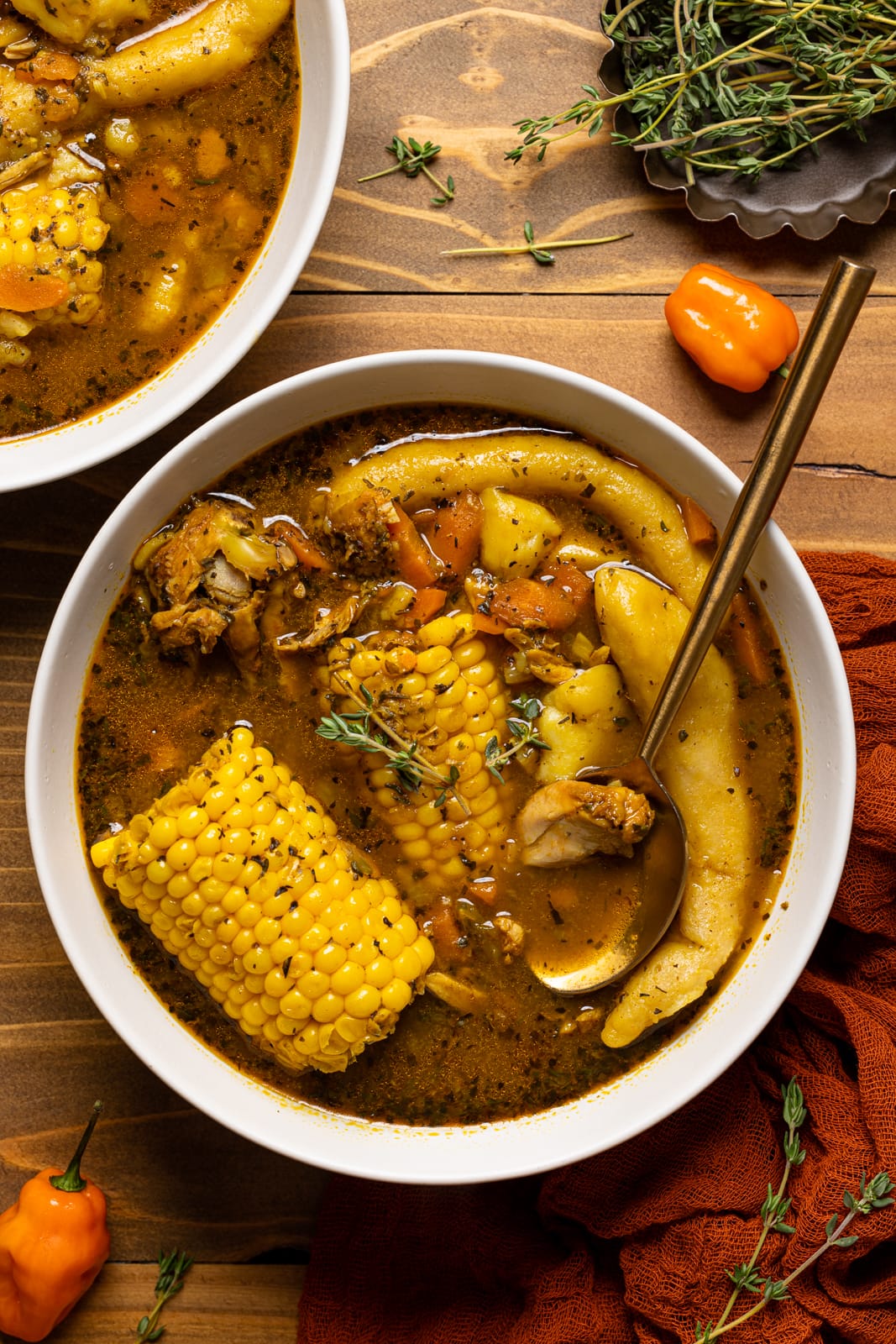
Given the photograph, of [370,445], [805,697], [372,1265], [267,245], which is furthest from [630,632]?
[372,1265]

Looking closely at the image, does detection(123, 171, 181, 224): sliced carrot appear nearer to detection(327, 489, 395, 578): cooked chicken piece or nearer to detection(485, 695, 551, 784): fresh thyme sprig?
detection(327, 489, 395, 578): cooked chicken piece

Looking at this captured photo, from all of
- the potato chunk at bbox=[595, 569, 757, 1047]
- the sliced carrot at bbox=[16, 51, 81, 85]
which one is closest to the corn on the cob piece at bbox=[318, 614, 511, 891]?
the potato chunk at bbox=[595, 569, 757, 1047]

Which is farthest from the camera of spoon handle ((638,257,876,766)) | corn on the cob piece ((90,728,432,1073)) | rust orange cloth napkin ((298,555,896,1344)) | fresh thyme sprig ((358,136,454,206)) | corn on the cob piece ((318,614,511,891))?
fresh thyme sprig ((358,136,454,206))

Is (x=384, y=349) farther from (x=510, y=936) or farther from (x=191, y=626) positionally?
(x=510, y=936)

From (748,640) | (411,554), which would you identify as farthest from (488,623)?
(748,640)

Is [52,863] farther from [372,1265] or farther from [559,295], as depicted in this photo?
[559,295]

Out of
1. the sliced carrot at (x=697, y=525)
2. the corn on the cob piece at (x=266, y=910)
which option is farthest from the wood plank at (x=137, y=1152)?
the sliced carrot at (x=697, y=525)
